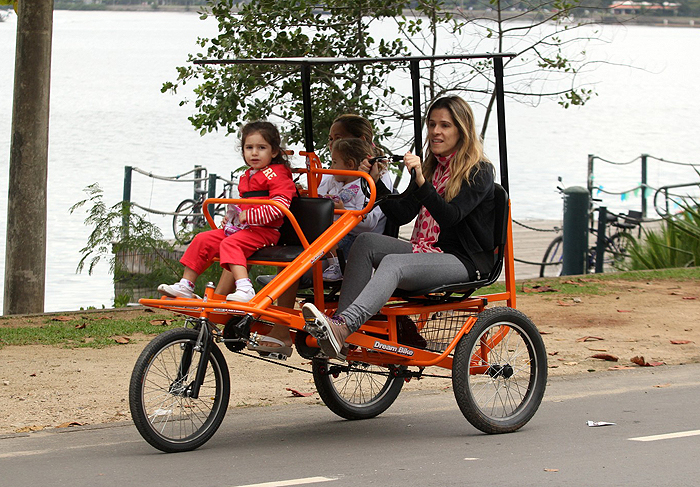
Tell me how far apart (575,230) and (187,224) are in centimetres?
545

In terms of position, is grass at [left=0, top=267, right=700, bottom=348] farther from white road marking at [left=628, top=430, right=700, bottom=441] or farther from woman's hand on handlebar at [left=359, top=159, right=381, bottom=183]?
white road marking at [left=628, top=430, right=700, bottom=441]

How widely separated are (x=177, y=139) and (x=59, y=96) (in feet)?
49.3

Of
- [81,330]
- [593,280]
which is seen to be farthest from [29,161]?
[593,280]

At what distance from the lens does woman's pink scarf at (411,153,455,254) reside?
21.5ft

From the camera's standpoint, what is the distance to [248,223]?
243 inches

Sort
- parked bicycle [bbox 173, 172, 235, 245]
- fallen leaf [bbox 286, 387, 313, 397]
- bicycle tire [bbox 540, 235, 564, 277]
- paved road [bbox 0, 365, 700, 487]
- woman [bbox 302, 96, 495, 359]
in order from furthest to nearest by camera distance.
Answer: bicycle tire [bbox 540, 235, 564, 277], parked bicycle [bbox 173, 172, 235, 245], fallen leaf [bbox 286, 387, 313, 397], woman [bbox 302, 96, 495, 359], paved road [bbox 0, 365, 700, 487]

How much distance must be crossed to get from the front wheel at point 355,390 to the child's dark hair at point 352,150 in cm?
118

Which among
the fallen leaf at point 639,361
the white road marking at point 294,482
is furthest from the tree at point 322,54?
the white road marking at point 294,482

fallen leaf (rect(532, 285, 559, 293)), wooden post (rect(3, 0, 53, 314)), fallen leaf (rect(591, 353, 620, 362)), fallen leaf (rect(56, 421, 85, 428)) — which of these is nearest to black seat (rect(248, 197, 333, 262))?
fallen leaf (rect(56, 421, 85, 428))

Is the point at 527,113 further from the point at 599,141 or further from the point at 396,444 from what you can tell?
the point at 396,444

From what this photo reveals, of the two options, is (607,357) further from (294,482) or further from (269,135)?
(294,482)

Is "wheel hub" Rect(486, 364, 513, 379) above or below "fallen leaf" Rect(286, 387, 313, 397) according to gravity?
above

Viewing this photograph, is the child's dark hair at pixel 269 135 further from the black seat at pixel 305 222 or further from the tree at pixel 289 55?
the tree at pixel 289 55

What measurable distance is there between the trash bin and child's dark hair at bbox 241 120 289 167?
→ 25.5 ft
